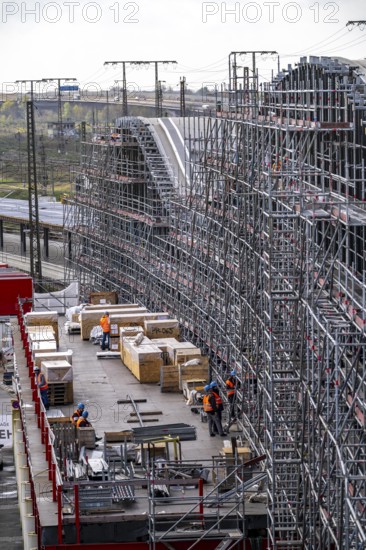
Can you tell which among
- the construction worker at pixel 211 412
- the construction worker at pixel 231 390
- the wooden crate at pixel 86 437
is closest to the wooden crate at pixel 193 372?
the construction worker at pixel 231 390

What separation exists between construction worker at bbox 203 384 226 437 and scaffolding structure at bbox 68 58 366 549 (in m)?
0.84

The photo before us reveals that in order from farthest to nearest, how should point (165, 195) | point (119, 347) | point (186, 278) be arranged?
point (165, 195)
point (186, 278)
point (119, 347)

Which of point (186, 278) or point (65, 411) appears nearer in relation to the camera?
point (65, 411)

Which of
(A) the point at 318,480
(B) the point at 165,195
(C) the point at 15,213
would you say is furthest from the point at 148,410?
(C) the point at 15,213

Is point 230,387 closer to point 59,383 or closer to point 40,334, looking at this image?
point 59,383

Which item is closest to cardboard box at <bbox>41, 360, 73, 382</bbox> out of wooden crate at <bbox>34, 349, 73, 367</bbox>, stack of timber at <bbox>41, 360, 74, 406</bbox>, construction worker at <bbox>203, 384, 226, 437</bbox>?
stack of timber at <bbox>41, 360, 74, 406</bbox>

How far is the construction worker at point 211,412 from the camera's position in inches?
1214

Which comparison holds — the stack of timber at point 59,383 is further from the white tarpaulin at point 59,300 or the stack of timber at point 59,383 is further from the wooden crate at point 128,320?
the white tarpaulin at point 59,300

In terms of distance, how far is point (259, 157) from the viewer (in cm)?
3303

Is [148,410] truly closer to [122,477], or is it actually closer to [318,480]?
[122,477]

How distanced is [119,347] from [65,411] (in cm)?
803

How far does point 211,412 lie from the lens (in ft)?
102

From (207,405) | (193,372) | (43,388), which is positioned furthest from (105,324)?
(207,405)

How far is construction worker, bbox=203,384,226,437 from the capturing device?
30.8 m
